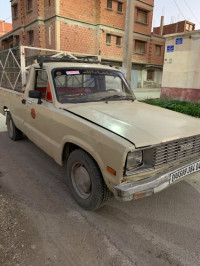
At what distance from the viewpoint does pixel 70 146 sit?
10.1 feet

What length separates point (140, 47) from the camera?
26484 mm

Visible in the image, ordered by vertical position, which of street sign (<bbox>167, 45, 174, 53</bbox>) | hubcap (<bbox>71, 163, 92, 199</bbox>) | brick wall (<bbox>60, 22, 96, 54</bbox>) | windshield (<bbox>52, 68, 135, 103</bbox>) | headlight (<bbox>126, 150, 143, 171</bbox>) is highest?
brick wall (<bbox>60, 22, 96, 54</bbox>)

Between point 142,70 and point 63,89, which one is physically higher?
point 142,70

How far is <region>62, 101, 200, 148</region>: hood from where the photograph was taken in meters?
2.34

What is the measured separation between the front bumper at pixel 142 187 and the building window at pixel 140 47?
25.9 metres

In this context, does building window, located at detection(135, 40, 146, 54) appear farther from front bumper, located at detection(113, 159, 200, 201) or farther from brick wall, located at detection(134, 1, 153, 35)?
front bumper, located at detection(113, 159, 200, 201)

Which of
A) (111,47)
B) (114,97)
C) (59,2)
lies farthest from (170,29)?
(114,97)

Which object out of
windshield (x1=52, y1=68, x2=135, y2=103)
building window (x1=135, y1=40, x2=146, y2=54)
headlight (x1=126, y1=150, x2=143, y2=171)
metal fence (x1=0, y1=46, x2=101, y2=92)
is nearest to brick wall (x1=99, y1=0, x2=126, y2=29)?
building window (x1=135, y1=40, x2=146, y2=54)

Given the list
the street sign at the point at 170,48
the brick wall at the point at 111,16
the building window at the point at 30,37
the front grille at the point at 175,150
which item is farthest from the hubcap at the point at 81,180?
the building window at the point at 30,37

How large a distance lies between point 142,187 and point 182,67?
9.69 m

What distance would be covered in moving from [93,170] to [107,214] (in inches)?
27.9

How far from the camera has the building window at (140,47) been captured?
85.2ft

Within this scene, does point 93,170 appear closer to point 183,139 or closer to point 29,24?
point 183,139

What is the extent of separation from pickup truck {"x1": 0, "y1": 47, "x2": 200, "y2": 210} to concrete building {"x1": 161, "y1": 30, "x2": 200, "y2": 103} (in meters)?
7.20
